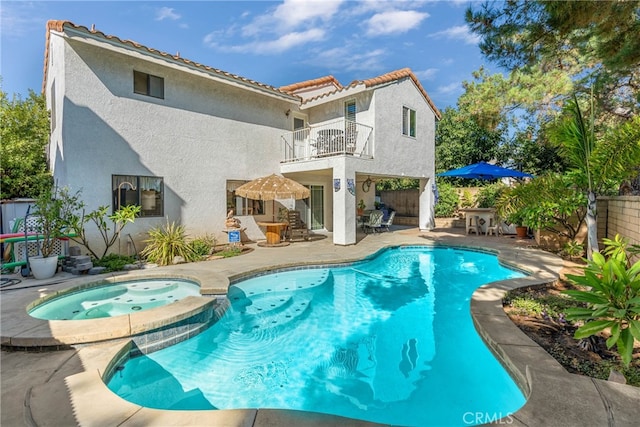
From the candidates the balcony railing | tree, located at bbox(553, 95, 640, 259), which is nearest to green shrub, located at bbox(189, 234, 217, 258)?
the balcony railing

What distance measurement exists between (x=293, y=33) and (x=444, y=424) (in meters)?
16.0

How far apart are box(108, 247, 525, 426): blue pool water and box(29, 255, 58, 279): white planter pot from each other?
4.77m

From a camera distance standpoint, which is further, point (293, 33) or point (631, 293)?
point (293, 33)

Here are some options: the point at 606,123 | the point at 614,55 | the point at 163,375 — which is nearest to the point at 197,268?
the point at 163,375

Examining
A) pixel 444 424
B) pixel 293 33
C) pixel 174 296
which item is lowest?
pixel 444 424

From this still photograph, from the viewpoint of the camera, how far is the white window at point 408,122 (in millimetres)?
16312

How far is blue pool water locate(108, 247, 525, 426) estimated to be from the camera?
4066 millimetres

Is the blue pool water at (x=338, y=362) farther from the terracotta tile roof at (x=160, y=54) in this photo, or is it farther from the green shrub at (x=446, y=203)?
the green shrub at (x=446, y=203)

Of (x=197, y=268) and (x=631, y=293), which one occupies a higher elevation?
(x=631, y=293)

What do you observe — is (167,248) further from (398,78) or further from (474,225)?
(474,225)

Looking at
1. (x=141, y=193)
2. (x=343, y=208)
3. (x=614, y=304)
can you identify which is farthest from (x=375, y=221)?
(x=614, y=304)

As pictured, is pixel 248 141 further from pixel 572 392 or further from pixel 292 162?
pixel 572 392

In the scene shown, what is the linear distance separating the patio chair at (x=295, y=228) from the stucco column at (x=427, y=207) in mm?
7331

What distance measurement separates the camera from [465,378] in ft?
14.8
